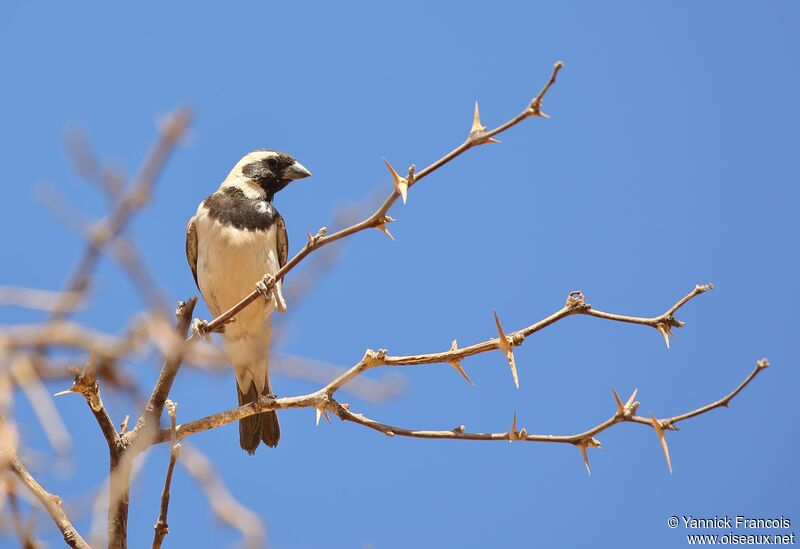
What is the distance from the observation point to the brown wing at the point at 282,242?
6.77 meters

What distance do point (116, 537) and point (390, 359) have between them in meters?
1.19

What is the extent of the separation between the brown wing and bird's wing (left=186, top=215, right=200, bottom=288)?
64 centimetres

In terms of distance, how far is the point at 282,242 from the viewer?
6.80m

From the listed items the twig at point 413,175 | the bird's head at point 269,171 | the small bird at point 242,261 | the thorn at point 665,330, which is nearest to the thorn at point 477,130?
the twig at point 413,175

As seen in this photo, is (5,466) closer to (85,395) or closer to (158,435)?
(85,395)

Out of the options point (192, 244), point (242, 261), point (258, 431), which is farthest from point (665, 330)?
point (192, 244)

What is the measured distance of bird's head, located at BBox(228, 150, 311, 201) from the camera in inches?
282

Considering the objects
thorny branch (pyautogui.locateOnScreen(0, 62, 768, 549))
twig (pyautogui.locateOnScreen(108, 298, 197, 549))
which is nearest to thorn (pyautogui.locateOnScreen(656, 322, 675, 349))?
thorny branch (pyautogui.locateOnScreen(0, 62, 768, 549))

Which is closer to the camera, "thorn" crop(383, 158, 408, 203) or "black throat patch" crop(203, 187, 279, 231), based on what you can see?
"thorn" crop(383, 158, 408, 203)

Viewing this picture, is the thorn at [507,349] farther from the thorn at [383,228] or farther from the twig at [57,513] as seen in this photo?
the twig at [57,513]

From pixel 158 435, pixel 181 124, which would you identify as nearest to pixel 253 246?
pixel 158 435

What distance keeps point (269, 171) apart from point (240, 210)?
0.73 metres

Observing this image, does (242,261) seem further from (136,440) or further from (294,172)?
(136,440)

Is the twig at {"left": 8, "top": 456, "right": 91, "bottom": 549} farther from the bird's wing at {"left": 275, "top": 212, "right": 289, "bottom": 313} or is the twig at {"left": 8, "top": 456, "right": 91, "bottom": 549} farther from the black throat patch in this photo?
the bird's wing at {"left": 275, "top": 212, "right": 289, "bottom": 313}
